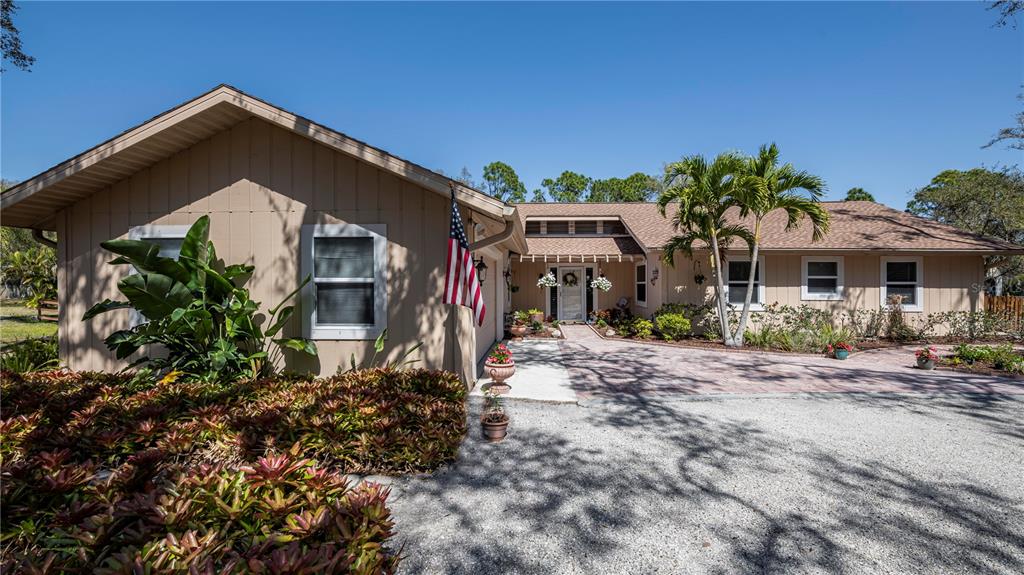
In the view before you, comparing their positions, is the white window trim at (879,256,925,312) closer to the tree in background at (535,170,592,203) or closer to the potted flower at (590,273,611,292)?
the potted flower at (590,273,611,292)

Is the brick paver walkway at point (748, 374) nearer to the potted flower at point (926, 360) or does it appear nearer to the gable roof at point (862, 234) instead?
the potted flower at point (926, 360)

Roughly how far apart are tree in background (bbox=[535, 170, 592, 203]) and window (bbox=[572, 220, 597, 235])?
106ft

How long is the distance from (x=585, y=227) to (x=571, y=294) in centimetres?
341

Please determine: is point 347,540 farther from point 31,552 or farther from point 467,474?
point 467,474

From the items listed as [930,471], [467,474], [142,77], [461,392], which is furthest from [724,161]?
[142,77]

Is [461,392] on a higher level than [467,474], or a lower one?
higher

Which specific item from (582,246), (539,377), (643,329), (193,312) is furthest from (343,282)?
(582,246)

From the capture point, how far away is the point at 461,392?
5.32 metres

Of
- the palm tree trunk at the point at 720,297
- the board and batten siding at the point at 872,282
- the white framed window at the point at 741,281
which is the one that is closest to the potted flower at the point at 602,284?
the white framed window at the point at 741,281

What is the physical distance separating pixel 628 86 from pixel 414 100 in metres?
6.71

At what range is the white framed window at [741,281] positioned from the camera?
Result: 1288 cm

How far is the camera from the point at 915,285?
13.0 meters

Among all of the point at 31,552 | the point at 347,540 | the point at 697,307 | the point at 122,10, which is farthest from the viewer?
the point at 697,307

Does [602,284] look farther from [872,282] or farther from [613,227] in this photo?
[872,282]
